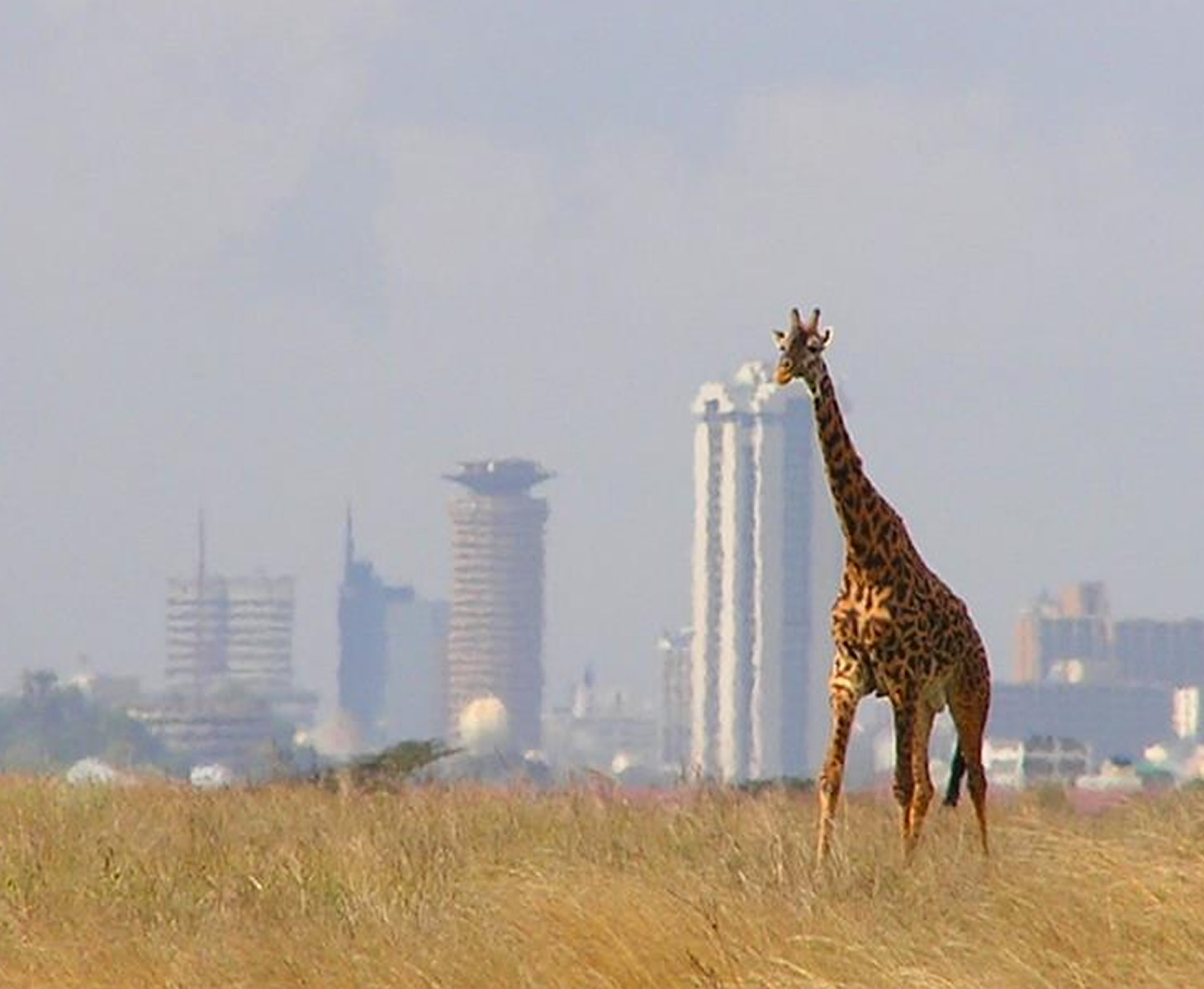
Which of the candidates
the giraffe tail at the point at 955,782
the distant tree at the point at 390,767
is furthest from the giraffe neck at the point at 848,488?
the distant tree at the point at 390,767

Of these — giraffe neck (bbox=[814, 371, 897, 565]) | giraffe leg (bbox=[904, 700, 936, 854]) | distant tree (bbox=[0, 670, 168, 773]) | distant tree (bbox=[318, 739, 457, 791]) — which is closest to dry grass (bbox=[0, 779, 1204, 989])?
giraffe leg (bbox=[904, 700, 936, 854])

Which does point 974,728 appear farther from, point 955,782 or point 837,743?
point 955,782

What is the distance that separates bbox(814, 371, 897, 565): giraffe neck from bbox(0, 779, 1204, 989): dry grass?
1362 mm

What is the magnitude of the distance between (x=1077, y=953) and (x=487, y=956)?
1.92m

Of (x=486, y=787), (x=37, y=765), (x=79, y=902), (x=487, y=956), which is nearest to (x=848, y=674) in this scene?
(x=79, y=902)

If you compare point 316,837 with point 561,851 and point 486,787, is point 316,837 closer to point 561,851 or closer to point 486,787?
point 561,851

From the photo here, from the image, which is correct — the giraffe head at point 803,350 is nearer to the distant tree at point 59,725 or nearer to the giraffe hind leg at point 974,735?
the giraffe hind leg at point 974,735

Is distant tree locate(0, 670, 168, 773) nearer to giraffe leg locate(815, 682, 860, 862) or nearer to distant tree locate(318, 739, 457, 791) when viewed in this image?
distant tree locate(318, 739, 457, 791)

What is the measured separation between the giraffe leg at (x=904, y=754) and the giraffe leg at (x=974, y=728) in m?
0.37

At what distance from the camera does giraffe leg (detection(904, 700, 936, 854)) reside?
16.8 m

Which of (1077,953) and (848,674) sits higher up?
(848,674)

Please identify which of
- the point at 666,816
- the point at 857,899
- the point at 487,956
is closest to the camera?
the point at 487,956

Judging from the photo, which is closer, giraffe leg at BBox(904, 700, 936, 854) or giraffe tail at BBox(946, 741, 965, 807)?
giraffe leg at BBox(904, 700, 936, 854)

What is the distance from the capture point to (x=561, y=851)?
16500 mm
